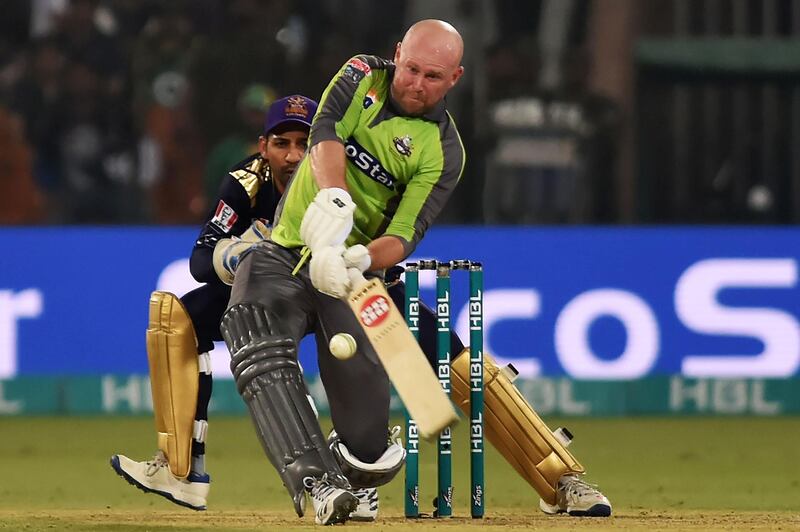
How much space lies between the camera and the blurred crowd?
1175 centimetres

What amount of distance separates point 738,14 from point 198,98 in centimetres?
351

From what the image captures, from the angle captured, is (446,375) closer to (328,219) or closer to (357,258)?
(357,258)

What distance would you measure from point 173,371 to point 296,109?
1110mm

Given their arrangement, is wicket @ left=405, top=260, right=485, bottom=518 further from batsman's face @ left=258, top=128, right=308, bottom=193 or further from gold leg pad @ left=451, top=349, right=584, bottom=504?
batsman's face @ left=258, top=128, right=308, bottom=193

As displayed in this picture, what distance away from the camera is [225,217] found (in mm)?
6961

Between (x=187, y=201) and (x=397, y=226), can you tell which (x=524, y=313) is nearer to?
(x=187, y=201)

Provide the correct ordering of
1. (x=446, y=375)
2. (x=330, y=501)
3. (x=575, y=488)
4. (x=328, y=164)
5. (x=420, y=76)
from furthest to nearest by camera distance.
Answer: (x=575, y=488), (x=446, y=375), (x=420, y=76), (x=328, y=164), (x=330, y=501)

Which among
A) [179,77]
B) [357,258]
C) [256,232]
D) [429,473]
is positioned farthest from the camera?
[179,77]

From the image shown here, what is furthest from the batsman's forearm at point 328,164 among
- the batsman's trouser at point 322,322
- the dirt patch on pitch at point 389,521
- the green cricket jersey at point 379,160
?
the dirt patch on pitch at point 389,521

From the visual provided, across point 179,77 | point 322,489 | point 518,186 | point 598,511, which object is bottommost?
point 598,511

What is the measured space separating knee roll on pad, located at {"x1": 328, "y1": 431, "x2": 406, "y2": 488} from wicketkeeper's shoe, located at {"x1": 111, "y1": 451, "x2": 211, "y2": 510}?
715 mm

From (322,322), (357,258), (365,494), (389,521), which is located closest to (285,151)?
(322,322)

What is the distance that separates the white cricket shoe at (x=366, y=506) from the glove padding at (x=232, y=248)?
91 cm

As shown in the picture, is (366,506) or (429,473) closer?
(366,506)
